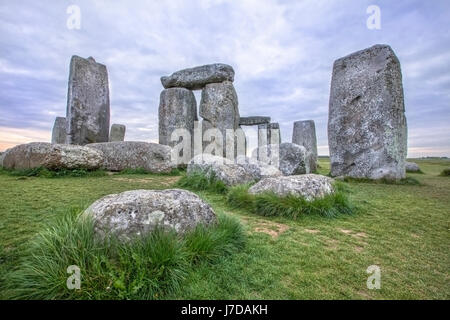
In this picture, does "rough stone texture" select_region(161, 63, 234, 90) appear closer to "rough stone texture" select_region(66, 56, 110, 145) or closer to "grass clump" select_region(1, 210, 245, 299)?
"rough stone texture" select_region(66, 56, 110, 145)

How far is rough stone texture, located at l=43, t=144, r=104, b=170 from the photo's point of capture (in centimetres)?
580

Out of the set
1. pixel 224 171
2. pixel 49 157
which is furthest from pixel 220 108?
pixel 49 157

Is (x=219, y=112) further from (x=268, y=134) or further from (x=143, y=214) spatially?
(x=143, y=214)

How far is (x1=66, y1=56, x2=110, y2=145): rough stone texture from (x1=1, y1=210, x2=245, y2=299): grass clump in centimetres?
713

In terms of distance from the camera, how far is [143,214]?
172cm

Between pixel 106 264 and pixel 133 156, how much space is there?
246 inches

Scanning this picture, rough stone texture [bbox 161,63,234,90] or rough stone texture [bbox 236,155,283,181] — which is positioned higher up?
rough stone texture [bbox 161,63,234,90]

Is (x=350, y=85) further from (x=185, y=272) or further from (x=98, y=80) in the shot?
(x=98, y=80)

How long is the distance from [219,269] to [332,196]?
231 centimetres

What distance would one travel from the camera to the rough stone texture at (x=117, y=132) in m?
14.8

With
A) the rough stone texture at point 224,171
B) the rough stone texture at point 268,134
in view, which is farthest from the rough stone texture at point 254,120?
the rough stone texture at point 224,171

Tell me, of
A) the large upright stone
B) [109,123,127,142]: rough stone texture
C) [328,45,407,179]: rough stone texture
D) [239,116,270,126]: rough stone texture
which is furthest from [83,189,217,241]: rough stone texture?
[109,123,127,142]: rough stone texture

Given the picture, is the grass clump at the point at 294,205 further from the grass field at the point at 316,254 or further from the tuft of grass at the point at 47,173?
the tuft of grass at the point at 47,173
